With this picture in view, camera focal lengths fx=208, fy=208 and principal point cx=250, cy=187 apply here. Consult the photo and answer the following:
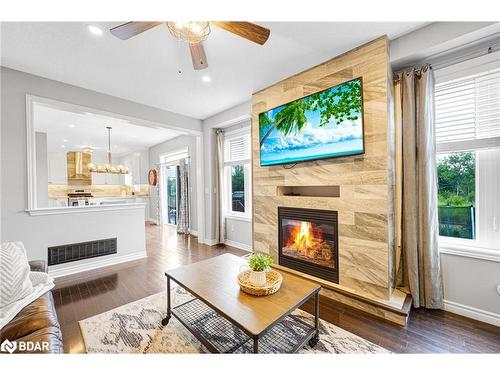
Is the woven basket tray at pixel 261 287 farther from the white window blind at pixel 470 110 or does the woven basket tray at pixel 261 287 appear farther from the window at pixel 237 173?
the window at pixel 237 173

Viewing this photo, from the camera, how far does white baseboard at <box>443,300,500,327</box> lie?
1796 millimetres

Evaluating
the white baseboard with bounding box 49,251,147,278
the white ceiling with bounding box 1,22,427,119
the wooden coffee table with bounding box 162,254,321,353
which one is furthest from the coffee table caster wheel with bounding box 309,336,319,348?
the white baseboard with bounding box 49,251,147,278

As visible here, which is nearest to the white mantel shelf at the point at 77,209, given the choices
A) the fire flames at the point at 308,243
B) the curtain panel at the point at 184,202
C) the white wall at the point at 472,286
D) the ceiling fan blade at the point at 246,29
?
the curtain panel at the point at 184,202

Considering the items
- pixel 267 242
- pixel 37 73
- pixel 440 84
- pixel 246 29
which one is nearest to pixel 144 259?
pixel 267 242

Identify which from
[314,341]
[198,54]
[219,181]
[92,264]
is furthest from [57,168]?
[314,341]

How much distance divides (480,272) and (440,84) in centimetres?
181

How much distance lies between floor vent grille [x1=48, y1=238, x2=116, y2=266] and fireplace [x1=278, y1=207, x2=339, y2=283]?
9.04 feet

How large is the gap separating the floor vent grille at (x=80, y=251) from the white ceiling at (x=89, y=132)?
2.01 m

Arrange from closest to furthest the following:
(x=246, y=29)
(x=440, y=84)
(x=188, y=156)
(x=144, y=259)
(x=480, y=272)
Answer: (x=246, y=29) < (x=480, y=272) < (x=440, y=84) < (x=144, y=259) < (x=188, y=156)

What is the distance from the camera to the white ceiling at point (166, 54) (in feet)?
6.38

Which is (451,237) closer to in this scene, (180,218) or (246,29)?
(246,29)

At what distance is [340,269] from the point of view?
2.29m
